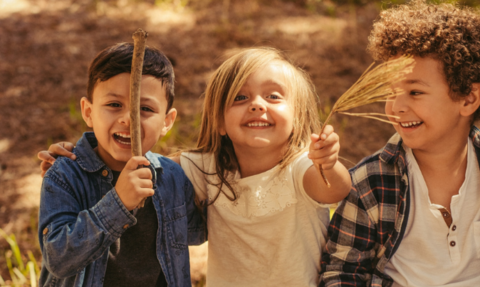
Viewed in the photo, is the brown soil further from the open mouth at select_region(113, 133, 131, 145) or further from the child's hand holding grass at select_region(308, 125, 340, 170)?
the child's hand holding grass at select_region(308, 125, 340, 170)

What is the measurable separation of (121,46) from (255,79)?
0.59m

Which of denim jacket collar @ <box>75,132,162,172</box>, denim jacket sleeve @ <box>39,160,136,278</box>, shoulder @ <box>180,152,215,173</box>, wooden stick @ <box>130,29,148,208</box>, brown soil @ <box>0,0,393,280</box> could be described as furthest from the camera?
brown soil @ <box>0,0,393,280</box>

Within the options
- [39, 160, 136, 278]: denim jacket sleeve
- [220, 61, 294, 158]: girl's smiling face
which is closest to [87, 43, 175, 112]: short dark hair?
[220, 61, 294, 158]: girl's smiling face

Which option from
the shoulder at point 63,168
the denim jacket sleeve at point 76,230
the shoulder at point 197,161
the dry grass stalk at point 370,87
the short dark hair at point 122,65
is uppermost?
the short dark hair at point 122,65

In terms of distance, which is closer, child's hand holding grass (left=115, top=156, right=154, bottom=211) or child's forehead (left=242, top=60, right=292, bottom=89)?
child's hand holding grass (left=115, top=156, right=154, bottom=211)

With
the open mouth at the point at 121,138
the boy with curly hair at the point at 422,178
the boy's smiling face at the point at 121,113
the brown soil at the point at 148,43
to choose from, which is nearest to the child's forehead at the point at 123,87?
the boy's smiling face at the point at 121,113

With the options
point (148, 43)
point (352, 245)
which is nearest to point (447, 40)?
point (352, 245)

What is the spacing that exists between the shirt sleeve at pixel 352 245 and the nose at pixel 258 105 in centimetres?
56

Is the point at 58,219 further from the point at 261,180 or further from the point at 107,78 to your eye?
the point at 261,180

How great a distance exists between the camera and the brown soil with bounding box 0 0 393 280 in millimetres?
3928

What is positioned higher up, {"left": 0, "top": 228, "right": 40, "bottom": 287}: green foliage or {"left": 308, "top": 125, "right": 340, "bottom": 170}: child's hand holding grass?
{"left": 308, "top": 125, "right": 340, "bottom": 170}: child's hand holding grass

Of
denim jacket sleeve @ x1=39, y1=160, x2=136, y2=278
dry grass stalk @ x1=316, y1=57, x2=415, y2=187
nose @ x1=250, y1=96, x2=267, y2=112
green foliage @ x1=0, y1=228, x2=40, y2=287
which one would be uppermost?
dry grass stalk @ x1=316, y1=57, x2=415, y2=187

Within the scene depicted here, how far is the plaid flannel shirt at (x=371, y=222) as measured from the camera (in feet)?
6.34

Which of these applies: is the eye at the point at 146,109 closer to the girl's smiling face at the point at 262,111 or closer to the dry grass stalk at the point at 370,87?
the girl's smiling face at the point at 262,111
